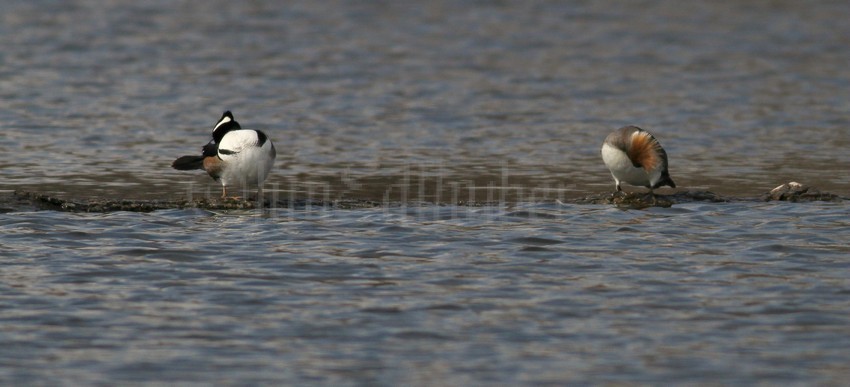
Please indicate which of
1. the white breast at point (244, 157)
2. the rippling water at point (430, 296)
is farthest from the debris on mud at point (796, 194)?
the white breast at point (244, 157)

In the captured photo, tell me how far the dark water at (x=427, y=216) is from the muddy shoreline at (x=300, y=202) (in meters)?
0.34

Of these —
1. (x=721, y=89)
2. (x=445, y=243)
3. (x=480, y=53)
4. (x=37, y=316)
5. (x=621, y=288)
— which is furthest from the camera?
(x=480, y=53)

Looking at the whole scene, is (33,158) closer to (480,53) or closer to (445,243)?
(445,243)

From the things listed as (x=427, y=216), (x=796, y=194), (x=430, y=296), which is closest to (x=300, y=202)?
(x=427, y=216)

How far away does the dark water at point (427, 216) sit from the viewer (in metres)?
9.28

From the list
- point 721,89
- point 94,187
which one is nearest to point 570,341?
point 94,187

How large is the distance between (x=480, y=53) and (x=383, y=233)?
17950mm

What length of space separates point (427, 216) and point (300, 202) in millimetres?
1689

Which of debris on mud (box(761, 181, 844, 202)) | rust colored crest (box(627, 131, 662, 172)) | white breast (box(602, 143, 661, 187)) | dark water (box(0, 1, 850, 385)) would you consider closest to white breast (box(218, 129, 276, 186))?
dark water (box(0, 1, 850, 385))

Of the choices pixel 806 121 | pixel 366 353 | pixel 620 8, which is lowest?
pixel 366 353

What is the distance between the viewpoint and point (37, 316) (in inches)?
398

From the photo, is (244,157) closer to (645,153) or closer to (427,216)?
(427,216)

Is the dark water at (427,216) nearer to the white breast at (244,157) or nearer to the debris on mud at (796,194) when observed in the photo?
the debris on mud at (796,194)

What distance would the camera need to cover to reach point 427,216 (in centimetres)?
1466
